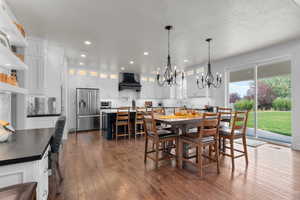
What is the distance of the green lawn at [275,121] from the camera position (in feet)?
13.1

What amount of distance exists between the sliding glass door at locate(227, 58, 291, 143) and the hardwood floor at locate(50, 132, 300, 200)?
4.04 feet

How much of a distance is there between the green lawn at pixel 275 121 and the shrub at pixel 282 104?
11cm

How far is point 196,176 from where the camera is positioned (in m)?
2.28

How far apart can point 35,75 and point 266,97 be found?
6.28 meters

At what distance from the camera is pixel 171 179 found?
2186 mm

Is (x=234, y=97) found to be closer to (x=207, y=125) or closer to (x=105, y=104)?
(x=207, y=125)

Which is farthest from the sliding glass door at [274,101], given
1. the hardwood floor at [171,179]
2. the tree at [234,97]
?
the hardwood floor at [171,179]

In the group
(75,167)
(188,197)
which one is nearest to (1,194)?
(188,197)

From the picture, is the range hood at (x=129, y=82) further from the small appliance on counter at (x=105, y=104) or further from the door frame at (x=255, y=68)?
the door frame at (x=255, y=68)

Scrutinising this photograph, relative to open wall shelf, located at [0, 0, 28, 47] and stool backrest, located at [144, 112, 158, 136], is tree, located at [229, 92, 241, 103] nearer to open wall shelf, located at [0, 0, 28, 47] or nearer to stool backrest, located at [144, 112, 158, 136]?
stool backrest, located at [144, 112, 158, 136]

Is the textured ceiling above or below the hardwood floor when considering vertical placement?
above

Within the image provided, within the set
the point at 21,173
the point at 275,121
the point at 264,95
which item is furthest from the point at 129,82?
the point at 21,173

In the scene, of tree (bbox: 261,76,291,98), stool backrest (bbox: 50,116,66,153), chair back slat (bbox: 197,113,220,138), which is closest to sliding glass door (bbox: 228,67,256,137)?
tree (bbox: 261,76,291,98)

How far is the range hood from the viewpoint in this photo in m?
7.00
